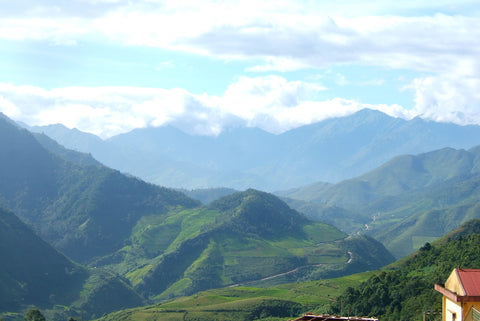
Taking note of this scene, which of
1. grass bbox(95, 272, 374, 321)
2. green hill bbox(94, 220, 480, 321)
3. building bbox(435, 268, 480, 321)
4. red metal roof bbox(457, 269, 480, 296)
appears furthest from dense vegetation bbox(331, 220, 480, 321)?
red metal roof bbox(457, 269, 480, 296)

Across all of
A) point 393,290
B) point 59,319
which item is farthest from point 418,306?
point 59,319

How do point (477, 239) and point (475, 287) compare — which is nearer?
point (475, 287)

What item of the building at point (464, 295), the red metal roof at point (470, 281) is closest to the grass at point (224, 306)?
the building at point (464, 295)

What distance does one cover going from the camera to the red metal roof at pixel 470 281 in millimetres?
29906

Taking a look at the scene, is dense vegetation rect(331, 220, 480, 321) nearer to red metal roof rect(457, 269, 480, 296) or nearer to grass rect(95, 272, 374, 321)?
grass rect(95, 272, 374, 321)

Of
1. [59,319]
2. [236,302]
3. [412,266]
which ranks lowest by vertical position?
[59,319]

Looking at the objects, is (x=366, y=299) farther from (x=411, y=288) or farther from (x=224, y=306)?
(x=224, y=306)

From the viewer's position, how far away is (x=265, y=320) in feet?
473

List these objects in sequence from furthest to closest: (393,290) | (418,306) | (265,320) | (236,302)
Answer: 1. (236,302)
2. (265,320)
3. (393,290)
4. (418,306)

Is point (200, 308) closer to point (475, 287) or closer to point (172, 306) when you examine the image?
point (172, 306)

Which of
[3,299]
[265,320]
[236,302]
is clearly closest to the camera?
[265,320]

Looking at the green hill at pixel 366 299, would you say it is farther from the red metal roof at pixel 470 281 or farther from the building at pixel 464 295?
the red metal roof at pixel 470 281

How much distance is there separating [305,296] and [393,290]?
221 feet

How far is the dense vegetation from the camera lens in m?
105
